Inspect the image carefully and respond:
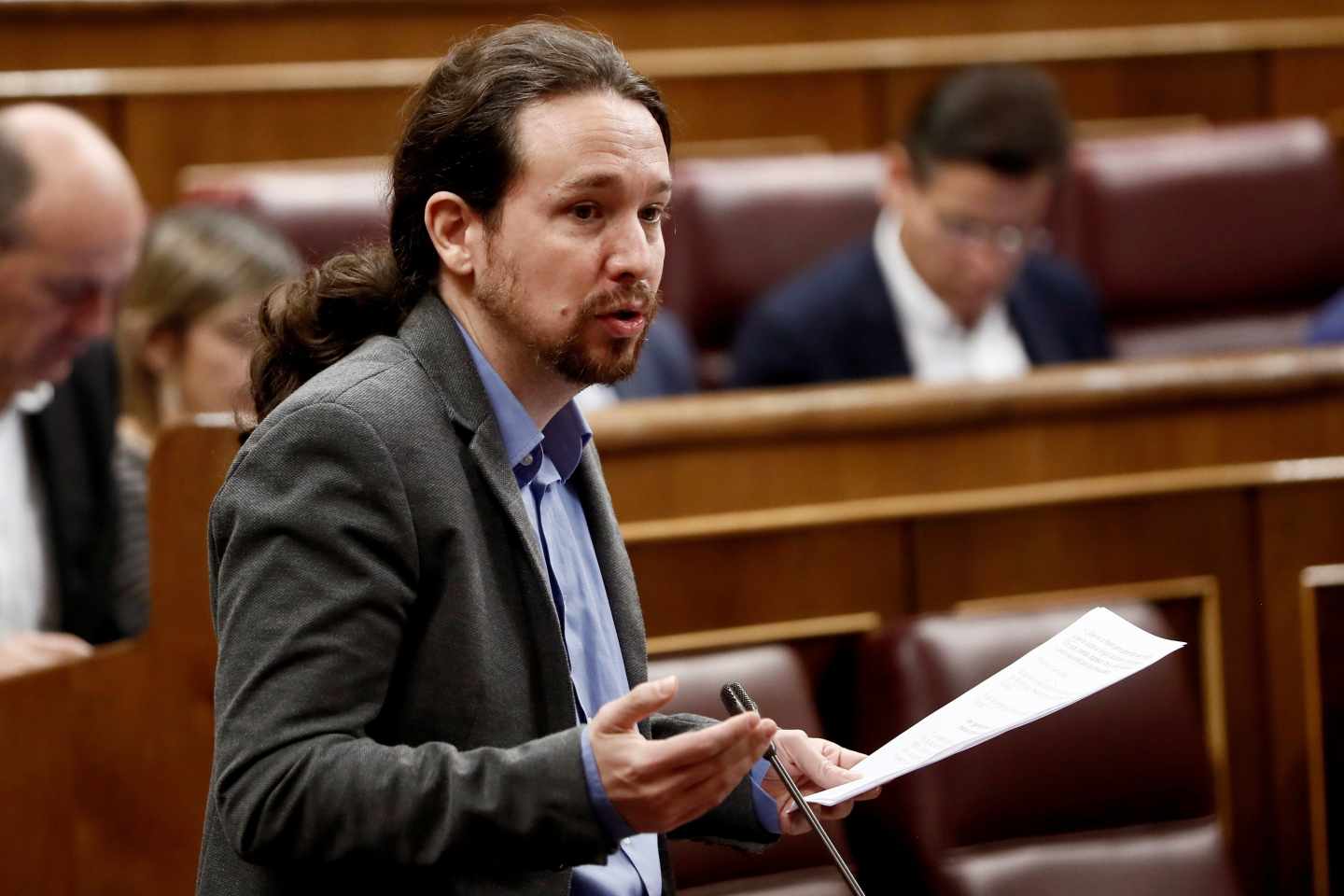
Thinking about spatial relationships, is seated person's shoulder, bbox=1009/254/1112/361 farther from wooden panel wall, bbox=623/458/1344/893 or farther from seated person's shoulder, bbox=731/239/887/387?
wooden panel wall, bbox=623/458/1344/893

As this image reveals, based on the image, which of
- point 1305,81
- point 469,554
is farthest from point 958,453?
point 1305,81

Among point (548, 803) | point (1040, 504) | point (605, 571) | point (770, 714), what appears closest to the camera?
point (548, 803)

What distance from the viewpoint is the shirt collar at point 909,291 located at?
1.05 metres

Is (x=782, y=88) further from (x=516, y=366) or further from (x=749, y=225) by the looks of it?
(x=516, y=366)

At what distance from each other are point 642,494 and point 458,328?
0.92 ft

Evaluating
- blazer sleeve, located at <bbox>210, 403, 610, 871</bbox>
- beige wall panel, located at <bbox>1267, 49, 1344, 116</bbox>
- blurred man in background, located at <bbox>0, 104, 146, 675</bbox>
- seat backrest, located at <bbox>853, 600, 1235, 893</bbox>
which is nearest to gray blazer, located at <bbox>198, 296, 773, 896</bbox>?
blazer sleeve, located at <bbox>210, 403, 610, 871</bbox>

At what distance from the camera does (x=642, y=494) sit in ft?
2.28

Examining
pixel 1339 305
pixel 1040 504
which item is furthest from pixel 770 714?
A: pixel 1339 305

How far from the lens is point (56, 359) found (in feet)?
2.60

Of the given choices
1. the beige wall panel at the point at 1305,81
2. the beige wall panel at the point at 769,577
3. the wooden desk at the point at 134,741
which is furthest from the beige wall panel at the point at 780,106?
the wooden desk at the point at 134,741

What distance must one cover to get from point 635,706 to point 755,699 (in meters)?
→ 0.28

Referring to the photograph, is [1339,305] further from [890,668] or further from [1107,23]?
[890,668]

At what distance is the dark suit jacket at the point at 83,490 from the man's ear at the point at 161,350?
2cm

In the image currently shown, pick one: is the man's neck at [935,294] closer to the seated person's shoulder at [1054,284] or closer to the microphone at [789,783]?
the seated person's shoulder at [1054,284]
